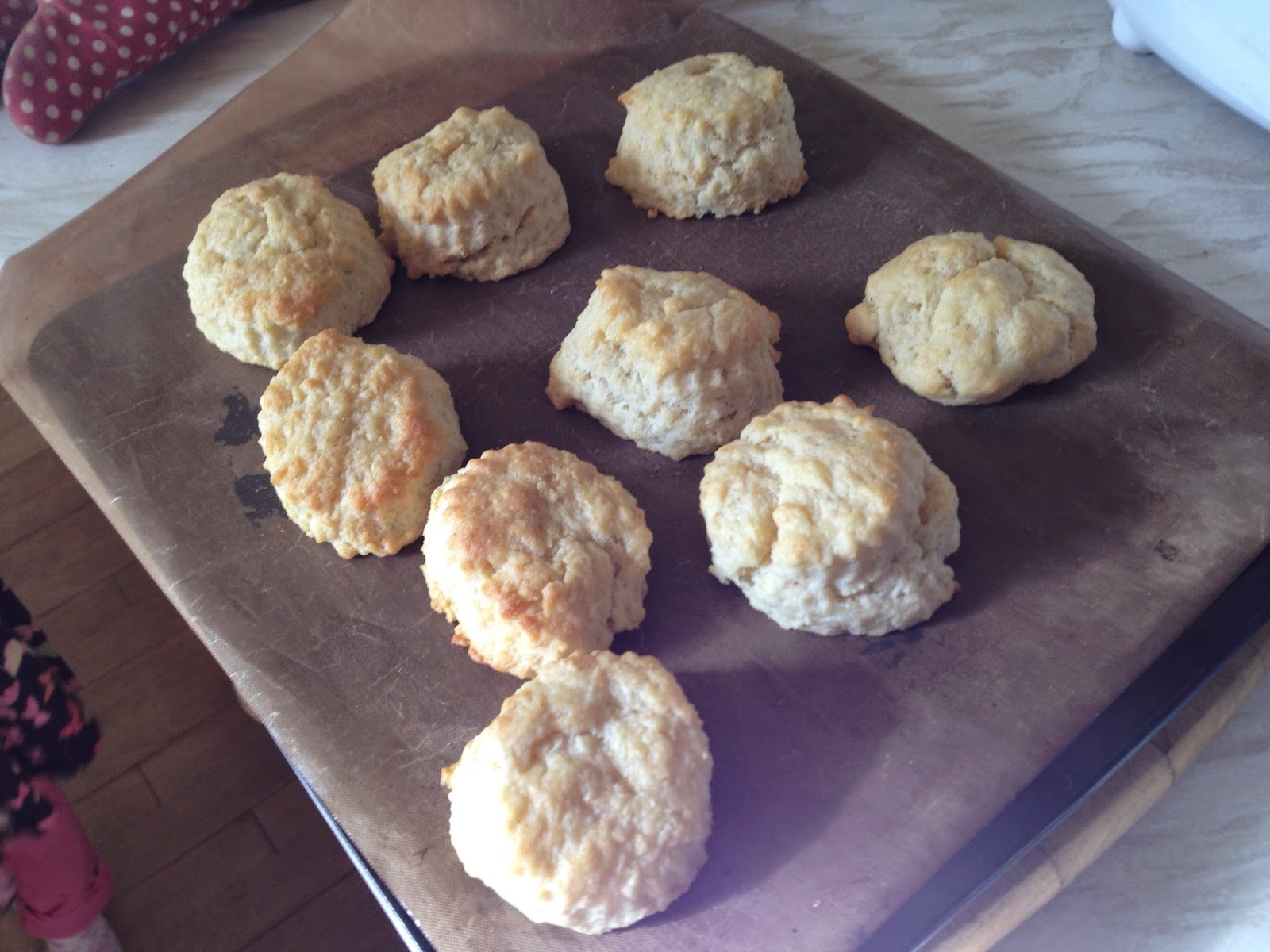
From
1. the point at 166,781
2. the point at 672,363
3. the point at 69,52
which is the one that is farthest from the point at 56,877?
the point at 69,52

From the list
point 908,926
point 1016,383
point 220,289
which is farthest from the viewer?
point 220,289

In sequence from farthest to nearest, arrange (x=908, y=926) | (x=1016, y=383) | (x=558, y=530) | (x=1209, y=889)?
1. (x=1016, y=383)
2. (x=558, y=530)
3. (x=1209, y=889)
4. (x=908, y=926)

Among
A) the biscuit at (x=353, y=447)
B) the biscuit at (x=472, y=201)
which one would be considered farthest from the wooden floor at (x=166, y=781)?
the biscuit at (x=472, y=201)

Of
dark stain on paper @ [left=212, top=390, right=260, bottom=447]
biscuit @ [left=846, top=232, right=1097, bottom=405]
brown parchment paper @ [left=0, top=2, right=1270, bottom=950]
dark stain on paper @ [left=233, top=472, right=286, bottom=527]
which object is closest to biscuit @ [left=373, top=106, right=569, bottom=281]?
brown parchment paper @ [left=0, top=2, right=1270, bottom=950]

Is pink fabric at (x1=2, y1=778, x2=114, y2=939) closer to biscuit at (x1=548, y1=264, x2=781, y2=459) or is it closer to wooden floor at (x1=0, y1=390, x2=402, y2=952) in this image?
wooden floor at (x1=0, y1=390, x2=402, y2=952)

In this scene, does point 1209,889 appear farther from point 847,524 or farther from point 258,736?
point 258,736

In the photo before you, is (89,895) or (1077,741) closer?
(1077,741)

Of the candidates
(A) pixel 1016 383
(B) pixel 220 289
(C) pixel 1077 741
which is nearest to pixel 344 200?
(B) pixel 220 289

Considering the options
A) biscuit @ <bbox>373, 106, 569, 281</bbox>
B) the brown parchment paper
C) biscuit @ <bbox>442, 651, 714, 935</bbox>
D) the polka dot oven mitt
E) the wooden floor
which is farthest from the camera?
the polka dot oven mitt
